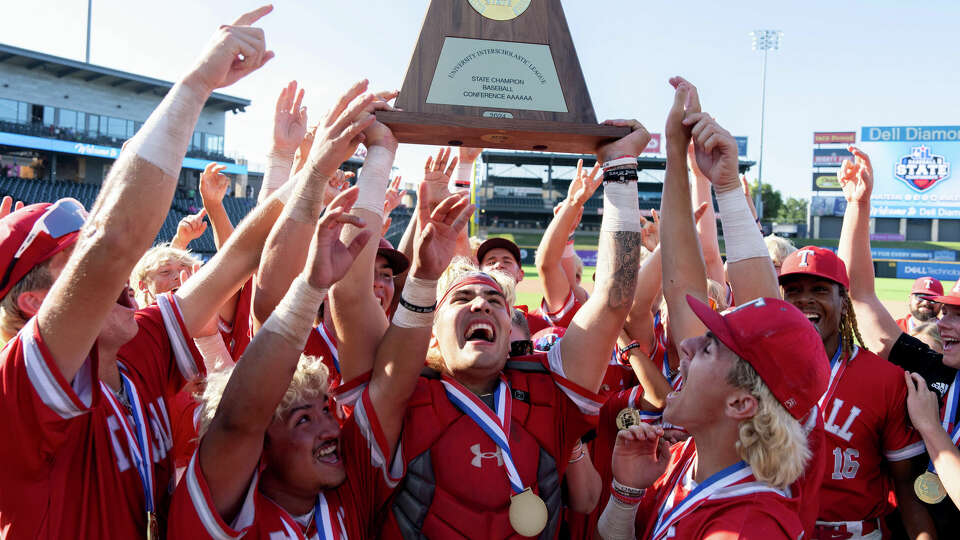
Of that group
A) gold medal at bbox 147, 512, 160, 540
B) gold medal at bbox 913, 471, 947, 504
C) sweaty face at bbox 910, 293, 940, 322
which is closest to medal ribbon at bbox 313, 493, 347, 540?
gold medal at bbox 147, 512, 160, 540

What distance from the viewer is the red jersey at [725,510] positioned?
1.87 meters

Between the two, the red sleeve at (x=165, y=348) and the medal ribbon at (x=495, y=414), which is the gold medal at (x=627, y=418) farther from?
the red sleeve at (x=165, y=348)

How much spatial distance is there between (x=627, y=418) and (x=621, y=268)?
0.92m

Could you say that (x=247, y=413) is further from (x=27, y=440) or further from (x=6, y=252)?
(x=6, y=252)

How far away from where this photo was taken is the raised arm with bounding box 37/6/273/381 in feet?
5.32

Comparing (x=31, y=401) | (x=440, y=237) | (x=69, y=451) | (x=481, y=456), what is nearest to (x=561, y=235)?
(x=440, y=237)

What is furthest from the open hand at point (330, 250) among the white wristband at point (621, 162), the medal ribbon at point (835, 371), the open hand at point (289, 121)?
the medal ribbon at point (835, 371)

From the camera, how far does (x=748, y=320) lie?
2172mm

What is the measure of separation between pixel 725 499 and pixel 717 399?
0.32 m

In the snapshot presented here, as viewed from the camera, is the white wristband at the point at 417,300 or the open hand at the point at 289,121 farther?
the open hand at the point at 289,121

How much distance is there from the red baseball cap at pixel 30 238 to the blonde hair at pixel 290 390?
2.11ft

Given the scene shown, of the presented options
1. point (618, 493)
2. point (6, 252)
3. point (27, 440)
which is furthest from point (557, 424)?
point (6, 252)

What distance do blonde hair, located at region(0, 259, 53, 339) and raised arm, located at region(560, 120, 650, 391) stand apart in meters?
1.79

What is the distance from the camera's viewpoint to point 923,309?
5.27 meters
